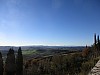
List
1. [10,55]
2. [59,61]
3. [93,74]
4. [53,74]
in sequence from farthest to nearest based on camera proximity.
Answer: [59,61] → [53,74] → [10,55] → [93,74]

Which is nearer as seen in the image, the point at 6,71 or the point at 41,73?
the point at 6,71

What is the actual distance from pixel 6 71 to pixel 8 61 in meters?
2.50

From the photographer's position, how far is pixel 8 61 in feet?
128

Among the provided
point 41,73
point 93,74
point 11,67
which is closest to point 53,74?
point 41,73

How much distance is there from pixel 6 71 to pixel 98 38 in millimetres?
27333

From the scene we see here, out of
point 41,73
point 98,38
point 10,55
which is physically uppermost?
point 98,38

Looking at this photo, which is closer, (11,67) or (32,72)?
(11,67)

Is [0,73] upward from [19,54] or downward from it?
downward

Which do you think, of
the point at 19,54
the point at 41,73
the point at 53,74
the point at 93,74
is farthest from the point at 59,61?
the point at 93,74

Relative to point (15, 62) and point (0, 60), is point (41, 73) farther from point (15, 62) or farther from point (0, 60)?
point (0, 60)

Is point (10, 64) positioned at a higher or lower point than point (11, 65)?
higher

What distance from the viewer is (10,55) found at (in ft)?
130

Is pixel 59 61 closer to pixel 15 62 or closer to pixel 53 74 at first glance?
pixel 53 74

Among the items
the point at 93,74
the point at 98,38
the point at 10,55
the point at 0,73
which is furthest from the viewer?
the point at 98,38
